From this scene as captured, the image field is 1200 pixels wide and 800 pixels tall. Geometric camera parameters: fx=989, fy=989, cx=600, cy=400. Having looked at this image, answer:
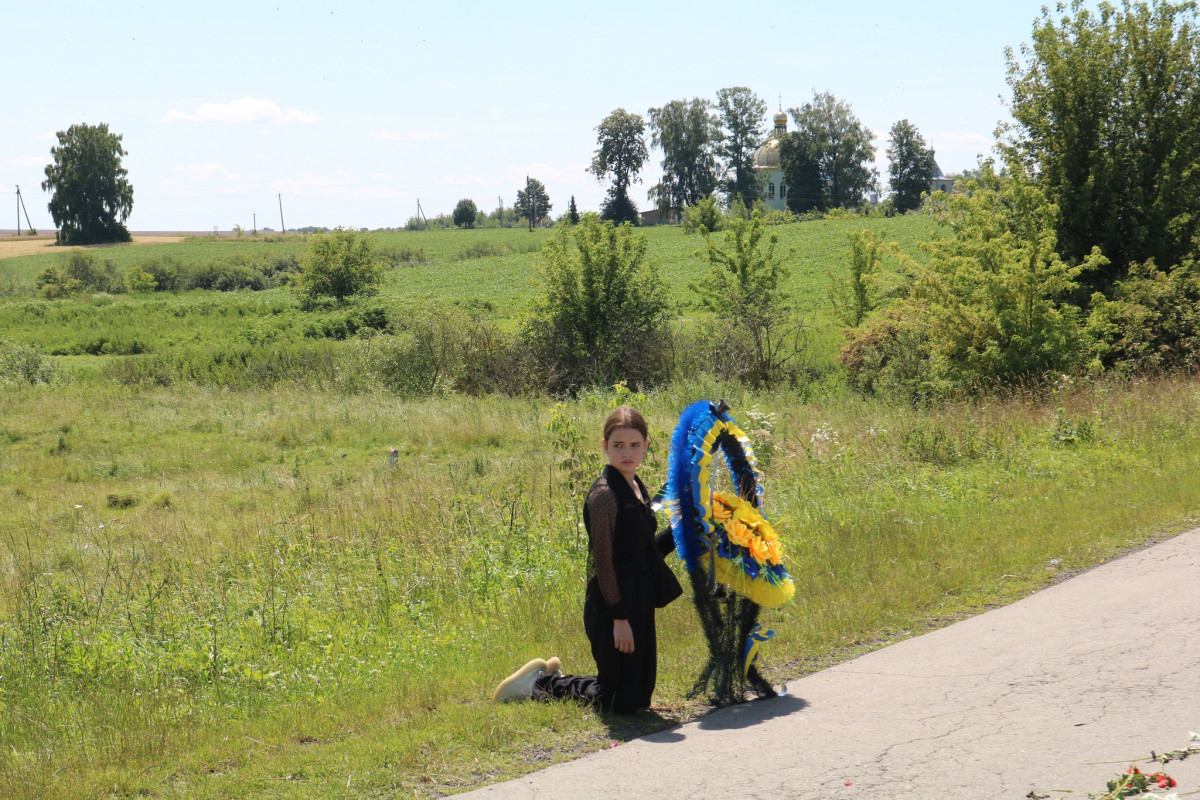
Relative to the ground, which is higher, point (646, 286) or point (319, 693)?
point (646, 286)

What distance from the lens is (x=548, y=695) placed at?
17.4ft

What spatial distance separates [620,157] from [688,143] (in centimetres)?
947

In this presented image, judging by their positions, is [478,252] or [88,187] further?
[88,187]

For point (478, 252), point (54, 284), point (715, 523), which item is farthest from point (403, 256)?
point (715, 523)

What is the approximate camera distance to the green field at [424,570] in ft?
16.6

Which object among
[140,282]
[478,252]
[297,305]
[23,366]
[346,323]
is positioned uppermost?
[478,252]

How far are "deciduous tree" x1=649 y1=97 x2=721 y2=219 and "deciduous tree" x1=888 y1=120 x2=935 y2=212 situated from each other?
63.9 ft

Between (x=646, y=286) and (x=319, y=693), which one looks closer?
(x=319, y=693)

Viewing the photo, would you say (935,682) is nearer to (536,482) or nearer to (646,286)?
(536,482)

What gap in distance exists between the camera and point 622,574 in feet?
16.8

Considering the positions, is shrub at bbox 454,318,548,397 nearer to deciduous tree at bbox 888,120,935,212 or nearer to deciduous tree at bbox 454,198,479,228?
deciduous tree at bbox 888,120,935,212

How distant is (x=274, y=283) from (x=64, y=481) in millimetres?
68545

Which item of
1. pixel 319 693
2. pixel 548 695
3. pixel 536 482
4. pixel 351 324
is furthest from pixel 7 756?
pixel 351 324

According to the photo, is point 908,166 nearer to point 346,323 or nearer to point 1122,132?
point 346,323
